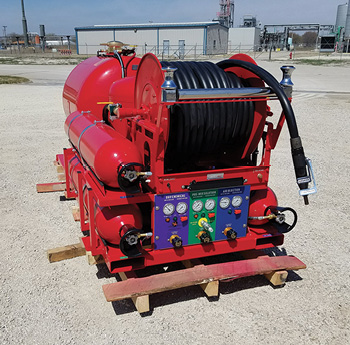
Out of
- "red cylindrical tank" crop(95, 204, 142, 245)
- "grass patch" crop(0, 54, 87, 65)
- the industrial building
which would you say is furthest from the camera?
the industrial building

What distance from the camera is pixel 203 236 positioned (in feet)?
11.1

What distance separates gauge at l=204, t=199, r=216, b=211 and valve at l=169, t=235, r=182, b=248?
371 mm

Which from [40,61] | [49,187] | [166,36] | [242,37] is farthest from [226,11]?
[49,187]

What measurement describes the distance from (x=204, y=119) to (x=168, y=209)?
84 cm

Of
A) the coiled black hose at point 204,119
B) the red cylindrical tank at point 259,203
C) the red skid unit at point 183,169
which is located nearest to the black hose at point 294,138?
the red skid unit at point 183,169

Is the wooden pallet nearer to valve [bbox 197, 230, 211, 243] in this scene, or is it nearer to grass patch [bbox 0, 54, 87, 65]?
valve [bbox 197, 230, 211, 243]

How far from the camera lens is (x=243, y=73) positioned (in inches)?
148

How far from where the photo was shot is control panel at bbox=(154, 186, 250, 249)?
327 cm

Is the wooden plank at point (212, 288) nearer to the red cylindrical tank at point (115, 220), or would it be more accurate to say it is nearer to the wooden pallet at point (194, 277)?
the wooden pallet at point (194, 277)

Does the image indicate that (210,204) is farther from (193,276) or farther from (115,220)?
(115,220)

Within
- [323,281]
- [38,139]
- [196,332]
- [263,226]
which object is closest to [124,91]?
[263,226]

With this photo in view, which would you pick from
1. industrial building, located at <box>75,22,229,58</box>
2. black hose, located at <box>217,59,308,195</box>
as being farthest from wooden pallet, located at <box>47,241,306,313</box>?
industrial building, located at <box>75,22,229,58</box>

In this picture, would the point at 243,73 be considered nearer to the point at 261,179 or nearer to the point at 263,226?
the point at 261,179

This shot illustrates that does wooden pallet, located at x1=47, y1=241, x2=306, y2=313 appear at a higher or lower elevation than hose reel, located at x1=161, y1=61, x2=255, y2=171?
lower
